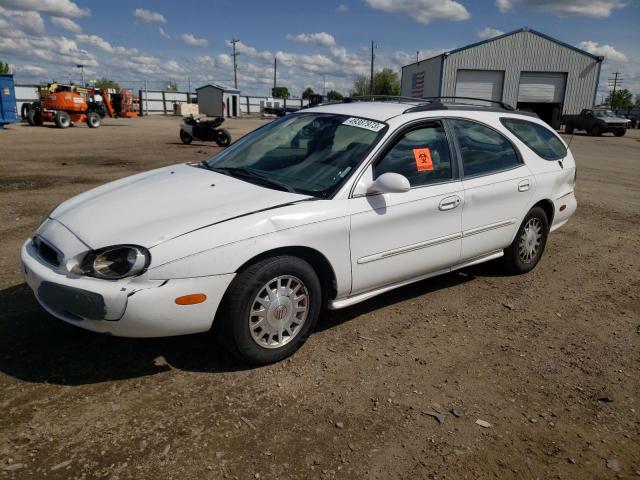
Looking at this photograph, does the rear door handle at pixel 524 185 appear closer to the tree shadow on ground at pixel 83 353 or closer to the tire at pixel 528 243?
the tire at pixel 528 243

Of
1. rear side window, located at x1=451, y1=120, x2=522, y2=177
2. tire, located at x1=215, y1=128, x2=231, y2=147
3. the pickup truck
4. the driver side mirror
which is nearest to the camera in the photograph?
the driver side mirror

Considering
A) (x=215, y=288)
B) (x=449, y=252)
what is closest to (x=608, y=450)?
(x=449, y=252)

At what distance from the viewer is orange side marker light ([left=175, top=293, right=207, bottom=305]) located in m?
2.81

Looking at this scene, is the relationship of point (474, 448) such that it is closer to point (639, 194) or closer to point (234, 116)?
point (639, 194)

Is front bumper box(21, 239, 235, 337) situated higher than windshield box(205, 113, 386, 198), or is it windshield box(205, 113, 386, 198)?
windshield box(205, 113, 386, 198)

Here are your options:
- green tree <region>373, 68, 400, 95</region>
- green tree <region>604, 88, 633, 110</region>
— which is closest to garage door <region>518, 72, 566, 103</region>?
green tree <region>373, 68, 400, 95</region>

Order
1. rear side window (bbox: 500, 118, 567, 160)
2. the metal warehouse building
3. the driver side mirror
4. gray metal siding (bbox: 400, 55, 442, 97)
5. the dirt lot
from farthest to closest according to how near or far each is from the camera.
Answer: gray metal siding (bbox: 400, 55, 442, 97), the metal warehouse building, rear side window (bbox: 500, 118, 567, 160), the driver side mirror, the dirt lot

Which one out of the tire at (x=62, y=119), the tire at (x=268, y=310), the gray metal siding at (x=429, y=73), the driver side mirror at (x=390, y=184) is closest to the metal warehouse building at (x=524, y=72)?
the gray metal siding at (x=429, y=73)

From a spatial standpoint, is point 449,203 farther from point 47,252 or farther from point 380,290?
point 47,252

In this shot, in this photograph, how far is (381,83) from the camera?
93.7m

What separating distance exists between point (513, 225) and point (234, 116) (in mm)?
50568

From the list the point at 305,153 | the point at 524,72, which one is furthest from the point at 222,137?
the point at 524,72

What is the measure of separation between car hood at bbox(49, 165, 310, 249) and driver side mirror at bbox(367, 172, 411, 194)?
51 centimetres

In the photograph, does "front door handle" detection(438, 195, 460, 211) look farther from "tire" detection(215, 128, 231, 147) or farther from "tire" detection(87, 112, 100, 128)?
"tire" detection(87, 112, 100, 128)
